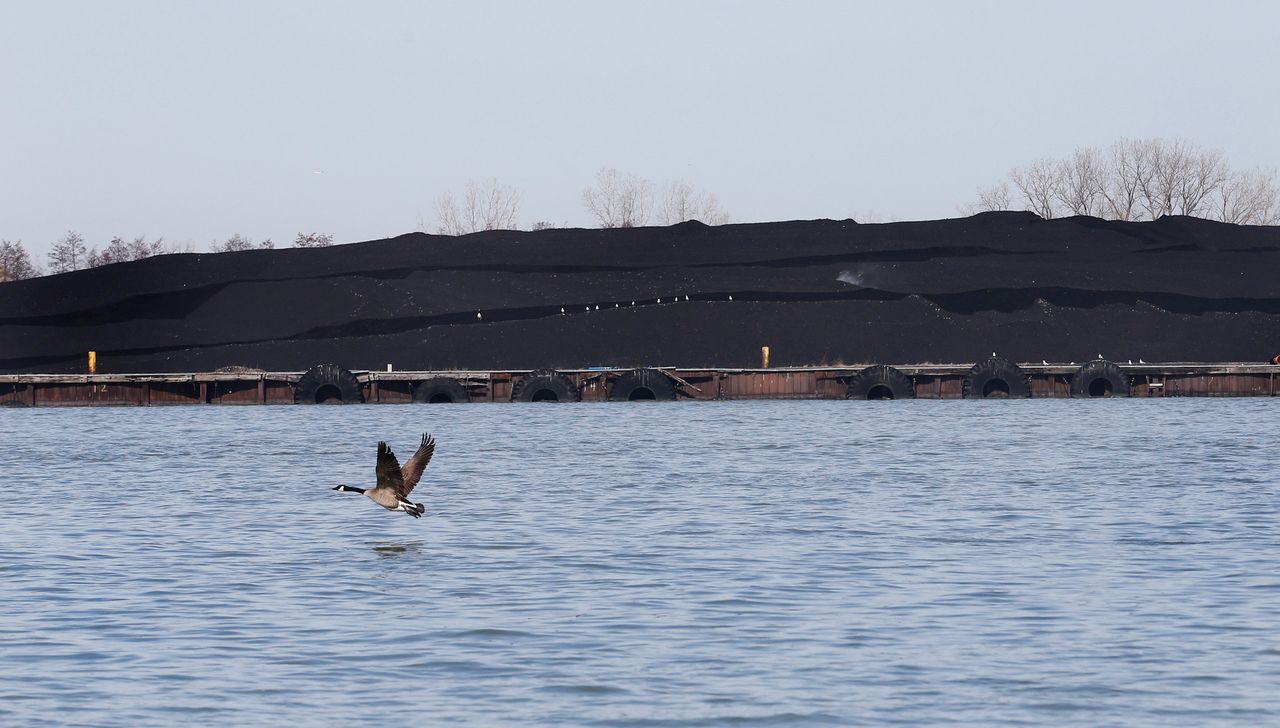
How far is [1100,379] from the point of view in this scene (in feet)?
316

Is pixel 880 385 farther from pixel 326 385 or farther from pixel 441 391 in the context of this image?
pixel 326 385

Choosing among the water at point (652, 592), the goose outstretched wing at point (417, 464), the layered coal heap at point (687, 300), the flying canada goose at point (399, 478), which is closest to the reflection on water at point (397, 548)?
the water at point (652, 592)

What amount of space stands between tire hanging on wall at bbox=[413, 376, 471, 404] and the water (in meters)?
44.3

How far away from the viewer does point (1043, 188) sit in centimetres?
17950

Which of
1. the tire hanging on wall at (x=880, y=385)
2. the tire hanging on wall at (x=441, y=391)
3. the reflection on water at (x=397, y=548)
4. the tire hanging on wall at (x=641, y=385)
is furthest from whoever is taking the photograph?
the tire hanging on wall at (x=441, y=391)

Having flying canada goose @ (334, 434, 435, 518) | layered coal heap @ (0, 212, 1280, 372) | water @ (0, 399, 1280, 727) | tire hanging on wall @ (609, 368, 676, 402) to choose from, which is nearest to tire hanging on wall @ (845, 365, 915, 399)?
tire hanging on wall @ (609, 368, 676, 402)

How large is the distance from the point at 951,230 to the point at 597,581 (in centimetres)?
11287

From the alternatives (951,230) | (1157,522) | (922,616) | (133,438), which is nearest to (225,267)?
(951,230)

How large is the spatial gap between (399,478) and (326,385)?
6911cm

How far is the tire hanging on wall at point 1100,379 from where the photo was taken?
3762 inches

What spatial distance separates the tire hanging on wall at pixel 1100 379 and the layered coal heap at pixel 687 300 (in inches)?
664

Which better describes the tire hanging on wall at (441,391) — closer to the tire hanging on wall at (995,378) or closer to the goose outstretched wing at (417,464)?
the tire hanging on wall at (995,378)

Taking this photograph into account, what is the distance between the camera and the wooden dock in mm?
95688

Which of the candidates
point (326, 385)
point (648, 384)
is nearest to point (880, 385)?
point (648, 384)
